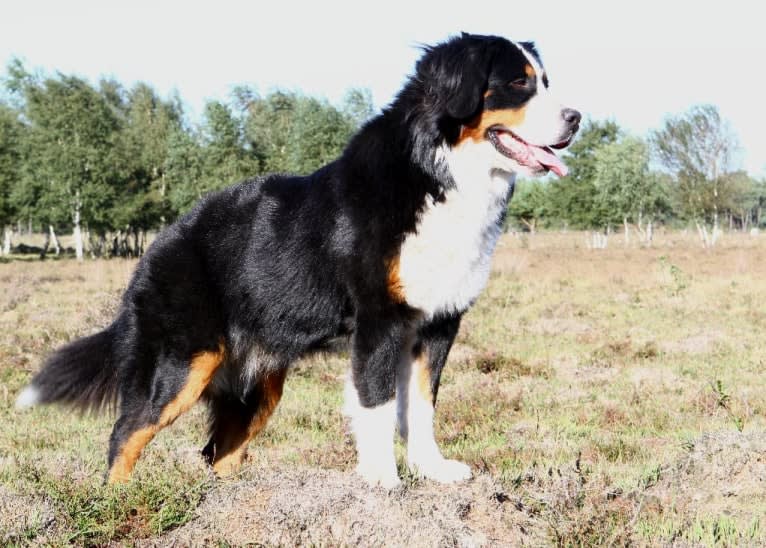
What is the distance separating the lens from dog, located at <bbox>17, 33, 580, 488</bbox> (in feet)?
12.3

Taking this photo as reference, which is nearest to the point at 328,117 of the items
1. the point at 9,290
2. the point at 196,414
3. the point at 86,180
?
the point at 86,180

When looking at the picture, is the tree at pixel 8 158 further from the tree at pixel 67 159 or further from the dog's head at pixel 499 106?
the dog's head at pixel 499 106

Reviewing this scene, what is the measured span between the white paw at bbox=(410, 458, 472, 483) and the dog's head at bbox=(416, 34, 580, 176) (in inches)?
62.8

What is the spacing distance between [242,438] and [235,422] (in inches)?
4.2

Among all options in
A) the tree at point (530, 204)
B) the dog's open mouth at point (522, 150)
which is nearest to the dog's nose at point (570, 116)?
the dog's open mouth at point (522, 150)

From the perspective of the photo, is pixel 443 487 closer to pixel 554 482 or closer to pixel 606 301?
pixel 554 482

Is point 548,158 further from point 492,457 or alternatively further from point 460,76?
point 492,457

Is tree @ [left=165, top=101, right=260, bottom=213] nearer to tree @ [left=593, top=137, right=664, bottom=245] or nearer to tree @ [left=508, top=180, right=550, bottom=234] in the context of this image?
tree @ [left=593, top=137, right=664, bottom=245]

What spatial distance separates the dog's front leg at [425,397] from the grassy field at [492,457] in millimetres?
174

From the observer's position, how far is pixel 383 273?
371 cm

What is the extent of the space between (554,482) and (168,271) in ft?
7.88

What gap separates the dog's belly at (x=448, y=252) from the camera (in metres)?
3.73

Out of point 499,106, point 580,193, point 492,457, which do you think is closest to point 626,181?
point 580,193

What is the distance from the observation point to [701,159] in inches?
2201
